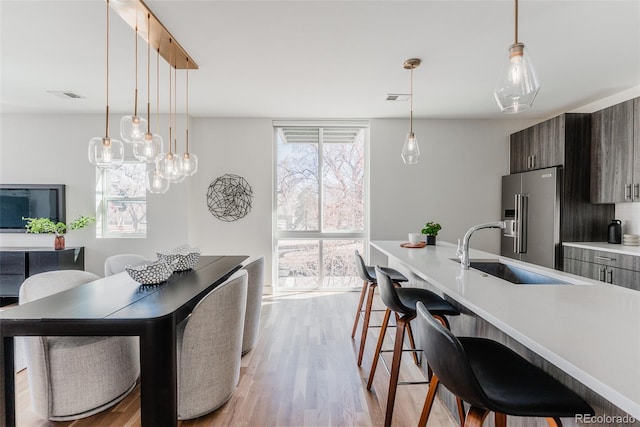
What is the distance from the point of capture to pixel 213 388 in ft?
6.29

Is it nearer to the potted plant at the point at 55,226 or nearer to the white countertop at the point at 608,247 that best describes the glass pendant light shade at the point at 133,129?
the potted plant at the point at 55,226

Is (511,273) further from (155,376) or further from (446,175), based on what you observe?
(446,175)

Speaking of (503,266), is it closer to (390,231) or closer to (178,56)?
(390,231)

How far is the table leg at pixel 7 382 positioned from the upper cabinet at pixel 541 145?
15.8 ft

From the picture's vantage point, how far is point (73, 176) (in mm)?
4539

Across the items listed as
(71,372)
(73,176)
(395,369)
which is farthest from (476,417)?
(73,176)

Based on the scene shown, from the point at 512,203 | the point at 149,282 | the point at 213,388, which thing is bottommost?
the point at 213,388

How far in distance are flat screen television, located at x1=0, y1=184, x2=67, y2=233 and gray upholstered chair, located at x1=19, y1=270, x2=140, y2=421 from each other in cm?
313

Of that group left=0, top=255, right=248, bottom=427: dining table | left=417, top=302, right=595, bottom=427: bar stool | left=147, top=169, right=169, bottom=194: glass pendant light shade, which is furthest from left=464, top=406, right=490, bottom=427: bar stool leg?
left=147, top=169, right=169, bottom=194: glass pendant light shade

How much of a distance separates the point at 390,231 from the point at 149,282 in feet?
11.1

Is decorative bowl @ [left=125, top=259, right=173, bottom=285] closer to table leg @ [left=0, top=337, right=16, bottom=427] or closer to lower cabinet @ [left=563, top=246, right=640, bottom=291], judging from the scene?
table leg @ [left=0, top=337, right=16, bottom=427]

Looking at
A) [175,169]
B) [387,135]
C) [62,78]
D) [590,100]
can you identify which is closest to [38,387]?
[175,169]

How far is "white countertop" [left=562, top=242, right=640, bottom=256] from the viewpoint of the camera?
285cm

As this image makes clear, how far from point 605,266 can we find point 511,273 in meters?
1.59
